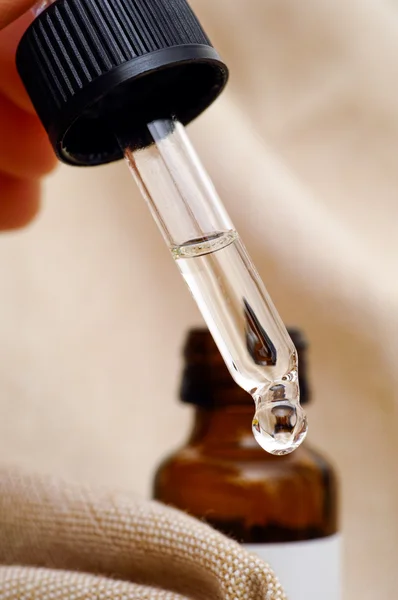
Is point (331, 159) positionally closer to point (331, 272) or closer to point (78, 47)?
point (331, 272)

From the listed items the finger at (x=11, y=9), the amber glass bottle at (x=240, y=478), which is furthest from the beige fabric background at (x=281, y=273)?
the finger at (x=11, y=9)

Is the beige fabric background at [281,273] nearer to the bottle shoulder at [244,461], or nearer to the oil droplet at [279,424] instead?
the bottle shoulder at [244,461]

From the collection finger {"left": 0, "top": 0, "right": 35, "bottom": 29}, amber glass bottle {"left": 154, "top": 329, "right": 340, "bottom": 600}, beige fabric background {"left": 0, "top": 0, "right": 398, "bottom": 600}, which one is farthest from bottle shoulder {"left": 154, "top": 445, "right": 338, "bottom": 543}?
finger {"left": 0, "top": 0, "right": 35, "bottom": 29}

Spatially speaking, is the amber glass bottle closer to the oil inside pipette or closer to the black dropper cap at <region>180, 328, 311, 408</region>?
the black dropper cap at <region>180, 328, 311, 408</region>

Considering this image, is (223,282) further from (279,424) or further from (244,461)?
(244,461)

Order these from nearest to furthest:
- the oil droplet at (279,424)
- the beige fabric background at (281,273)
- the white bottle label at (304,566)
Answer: the oil droplet at (279,424), the white bottle label at (304,566), the beige fabric background at (281,273)
